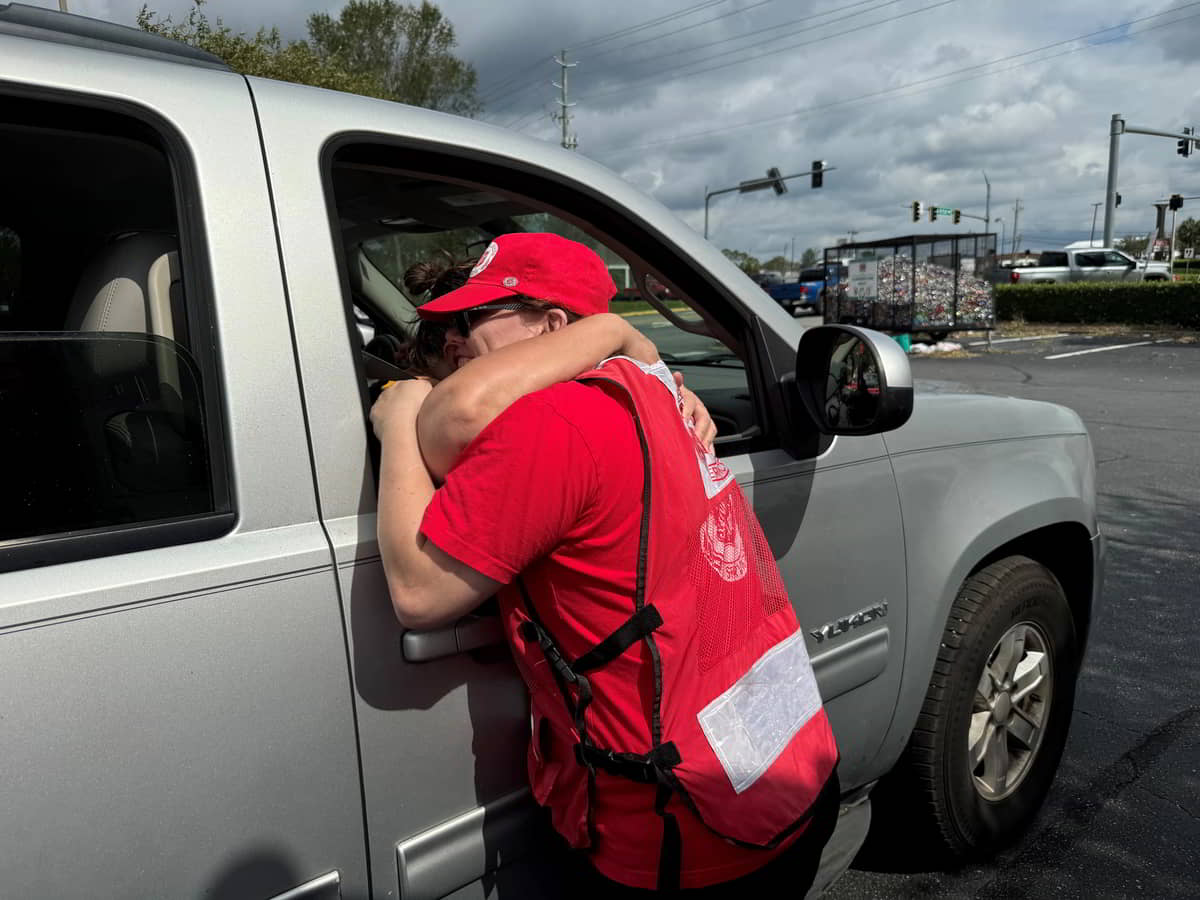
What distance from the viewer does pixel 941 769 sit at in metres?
2.49

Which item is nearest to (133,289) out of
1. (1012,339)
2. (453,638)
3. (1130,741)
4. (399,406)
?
(399,406)

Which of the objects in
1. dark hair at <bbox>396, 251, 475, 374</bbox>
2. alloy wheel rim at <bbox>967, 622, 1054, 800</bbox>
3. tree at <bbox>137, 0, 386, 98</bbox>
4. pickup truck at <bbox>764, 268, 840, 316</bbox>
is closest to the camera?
dark hair at <bbox>396, 251, 475, 374</bbox>

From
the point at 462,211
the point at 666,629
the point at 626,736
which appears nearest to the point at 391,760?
the point at 626,736

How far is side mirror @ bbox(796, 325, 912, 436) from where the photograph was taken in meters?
1.86

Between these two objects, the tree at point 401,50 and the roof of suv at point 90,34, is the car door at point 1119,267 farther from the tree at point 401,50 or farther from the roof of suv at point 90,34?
the roof of suv at point 90,34

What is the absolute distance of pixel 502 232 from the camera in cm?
274

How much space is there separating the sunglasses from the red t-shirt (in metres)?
0.22

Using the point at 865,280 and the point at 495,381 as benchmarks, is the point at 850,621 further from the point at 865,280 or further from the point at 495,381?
the point at 865,280

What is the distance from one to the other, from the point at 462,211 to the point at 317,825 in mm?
1658

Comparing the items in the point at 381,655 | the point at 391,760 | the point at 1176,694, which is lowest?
the point at 1176,694

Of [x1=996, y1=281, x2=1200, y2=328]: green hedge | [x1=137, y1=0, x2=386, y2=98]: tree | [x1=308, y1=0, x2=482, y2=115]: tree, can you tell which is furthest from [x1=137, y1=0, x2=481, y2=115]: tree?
[x1=996, y1=281, x2=1200, y2=328]: green hedge

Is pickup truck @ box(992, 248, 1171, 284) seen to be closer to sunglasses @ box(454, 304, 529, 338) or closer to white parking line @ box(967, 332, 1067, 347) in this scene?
white parking line @ box(967, 332, 1067, 347)

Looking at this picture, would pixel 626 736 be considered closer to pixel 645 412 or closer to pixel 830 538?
pixel 645 412

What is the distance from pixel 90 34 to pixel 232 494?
0.73 metres
